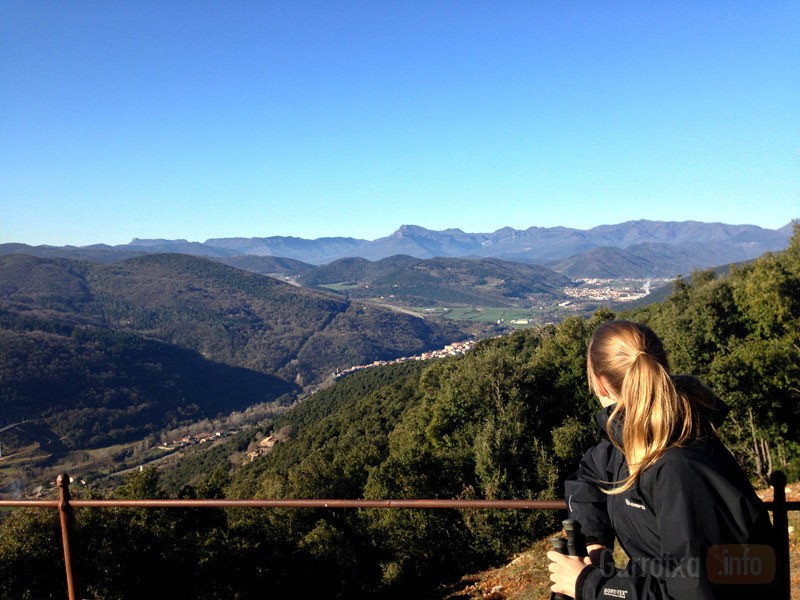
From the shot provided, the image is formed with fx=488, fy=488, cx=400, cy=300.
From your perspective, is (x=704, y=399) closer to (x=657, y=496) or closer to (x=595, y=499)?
(x=657, y=496)

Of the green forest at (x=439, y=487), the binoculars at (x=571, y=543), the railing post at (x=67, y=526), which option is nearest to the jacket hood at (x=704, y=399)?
the binoculars at (x=571, y=543)

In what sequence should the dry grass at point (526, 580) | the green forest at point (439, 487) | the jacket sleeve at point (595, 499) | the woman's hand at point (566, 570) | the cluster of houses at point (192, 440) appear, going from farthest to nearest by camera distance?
the cluster of houses at point (192, 440) → the green forest at point (439, 487) → the dry grass at point (526, 580) → the jacket sleeve at point (595, 499) → the woman's hand at point (566, 570)

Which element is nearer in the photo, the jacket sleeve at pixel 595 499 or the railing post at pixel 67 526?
the jacket sleeve at pixel 595 499

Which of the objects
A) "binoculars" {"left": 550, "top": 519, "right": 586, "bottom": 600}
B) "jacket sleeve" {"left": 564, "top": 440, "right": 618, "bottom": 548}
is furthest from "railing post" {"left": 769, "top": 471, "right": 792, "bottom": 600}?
"binoculars" {"left": 550, "top": 519, "right": 586, "bottom": 600}

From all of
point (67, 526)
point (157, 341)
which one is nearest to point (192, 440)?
point (157, 341)

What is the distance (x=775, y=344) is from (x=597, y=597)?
2107 cm

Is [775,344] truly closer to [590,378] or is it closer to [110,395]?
[590,378]

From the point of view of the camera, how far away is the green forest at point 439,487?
41.7ft

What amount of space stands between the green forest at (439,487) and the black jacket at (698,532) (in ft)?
46.0

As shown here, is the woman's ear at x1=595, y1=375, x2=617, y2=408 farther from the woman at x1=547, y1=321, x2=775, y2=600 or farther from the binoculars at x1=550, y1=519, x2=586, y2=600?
the binoculars at x1=550, y1=519, x2=586, y2=600

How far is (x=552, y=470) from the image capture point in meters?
18.0

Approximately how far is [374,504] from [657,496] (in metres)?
1.64

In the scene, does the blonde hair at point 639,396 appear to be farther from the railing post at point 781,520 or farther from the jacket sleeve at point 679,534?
the railing post at point 781,520

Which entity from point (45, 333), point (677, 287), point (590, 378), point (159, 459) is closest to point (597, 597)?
point (590, 378)
